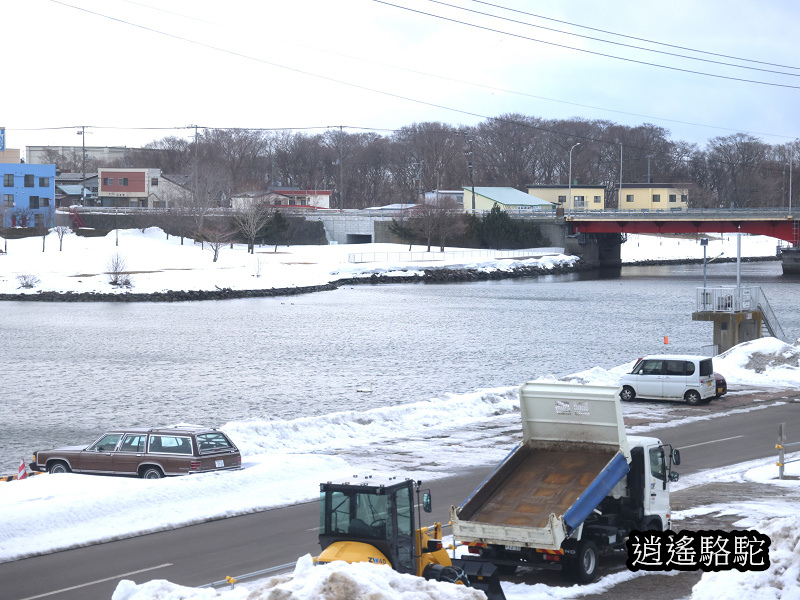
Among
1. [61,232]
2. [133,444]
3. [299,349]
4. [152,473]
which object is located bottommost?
[299,349]

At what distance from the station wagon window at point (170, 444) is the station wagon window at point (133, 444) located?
0.29m

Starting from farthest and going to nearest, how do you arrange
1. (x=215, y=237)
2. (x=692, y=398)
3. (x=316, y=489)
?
(x=215, y=237) → (x=692, y=398) → (x=316, y=489)

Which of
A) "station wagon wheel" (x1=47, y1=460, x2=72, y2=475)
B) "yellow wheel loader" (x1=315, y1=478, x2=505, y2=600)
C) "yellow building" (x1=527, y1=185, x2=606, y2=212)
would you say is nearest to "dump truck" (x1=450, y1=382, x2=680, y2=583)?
"yellow wheel loader" (x1=315, y1=478, x2=505, y2=600)

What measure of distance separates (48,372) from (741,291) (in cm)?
2996

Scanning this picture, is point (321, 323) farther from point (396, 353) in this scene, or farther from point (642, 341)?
point (642, 341)

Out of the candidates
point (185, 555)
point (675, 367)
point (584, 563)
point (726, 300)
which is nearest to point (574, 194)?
point (726, 300)

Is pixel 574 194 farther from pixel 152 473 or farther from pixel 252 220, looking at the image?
pixel 152 473

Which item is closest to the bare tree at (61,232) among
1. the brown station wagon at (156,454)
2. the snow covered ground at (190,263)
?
the snow covered ground at (190,263)

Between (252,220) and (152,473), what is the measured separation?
277ft

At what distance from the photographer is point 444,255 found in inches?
4461

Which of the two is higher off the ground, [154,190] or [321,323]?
[154,190]

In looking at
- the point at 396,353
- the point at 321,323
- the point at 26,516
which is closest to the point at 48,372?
the point at 396,353

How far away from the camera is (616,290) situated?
87.4 m

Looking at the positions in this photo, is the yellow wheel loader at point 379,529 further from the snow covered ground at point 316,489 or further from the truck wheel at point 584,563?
the truck wheel at point 584,563
